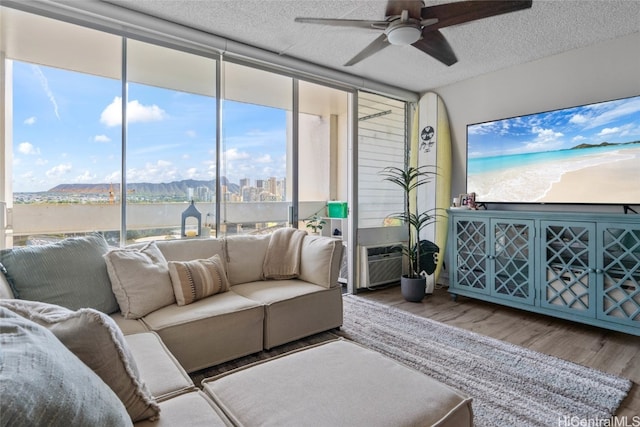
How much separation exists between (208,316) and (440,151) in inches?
129

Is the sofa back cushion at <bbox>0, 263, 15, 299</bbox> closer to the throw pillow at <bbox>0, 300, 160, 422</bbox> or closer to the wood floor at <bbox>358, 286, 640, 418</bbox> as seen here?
the throw pillow at <bbox>0, 300, 160, 422</bbox>

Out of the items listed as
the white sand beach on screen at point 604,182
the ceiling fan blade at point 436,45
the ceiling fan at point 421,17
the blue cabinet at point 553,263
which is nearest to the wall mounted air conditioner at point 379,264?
the blue cabinet at point 553,263

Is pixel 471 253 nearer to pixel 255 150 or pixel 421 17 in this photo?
pixel 421 17

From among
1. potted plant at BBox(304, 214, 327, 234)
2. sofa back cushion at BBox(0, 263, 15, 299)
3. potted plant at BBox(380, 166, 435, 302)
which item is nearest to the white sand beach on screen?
potted plant at BBox(380, 166, 435, 302)

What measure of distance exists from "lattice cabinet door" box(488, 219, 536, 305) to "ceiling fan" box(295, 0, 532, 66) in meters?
1.91

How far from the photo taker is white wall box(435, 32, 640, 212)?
9.67 feet

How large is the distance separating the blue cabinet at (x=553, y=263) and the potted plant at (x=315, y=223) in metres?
1.68

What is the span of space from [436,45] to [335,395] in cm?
238

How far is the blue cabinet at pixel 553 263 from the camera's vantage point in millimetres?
2574

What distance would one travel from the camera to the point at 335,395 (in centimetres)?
116

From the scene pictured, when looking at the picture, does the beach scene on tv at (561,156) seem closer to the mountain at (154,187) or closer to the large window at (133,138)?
the large window at (133,138)

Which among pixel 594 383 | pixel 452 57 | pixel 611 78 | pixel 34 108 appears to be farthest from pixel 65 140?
pixel 611 78

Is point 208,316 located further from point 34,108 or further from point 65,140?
point 34,108

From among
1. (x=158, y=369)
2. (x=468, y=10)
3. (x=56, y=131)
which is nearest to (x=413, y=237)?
(x=468, y=10)
